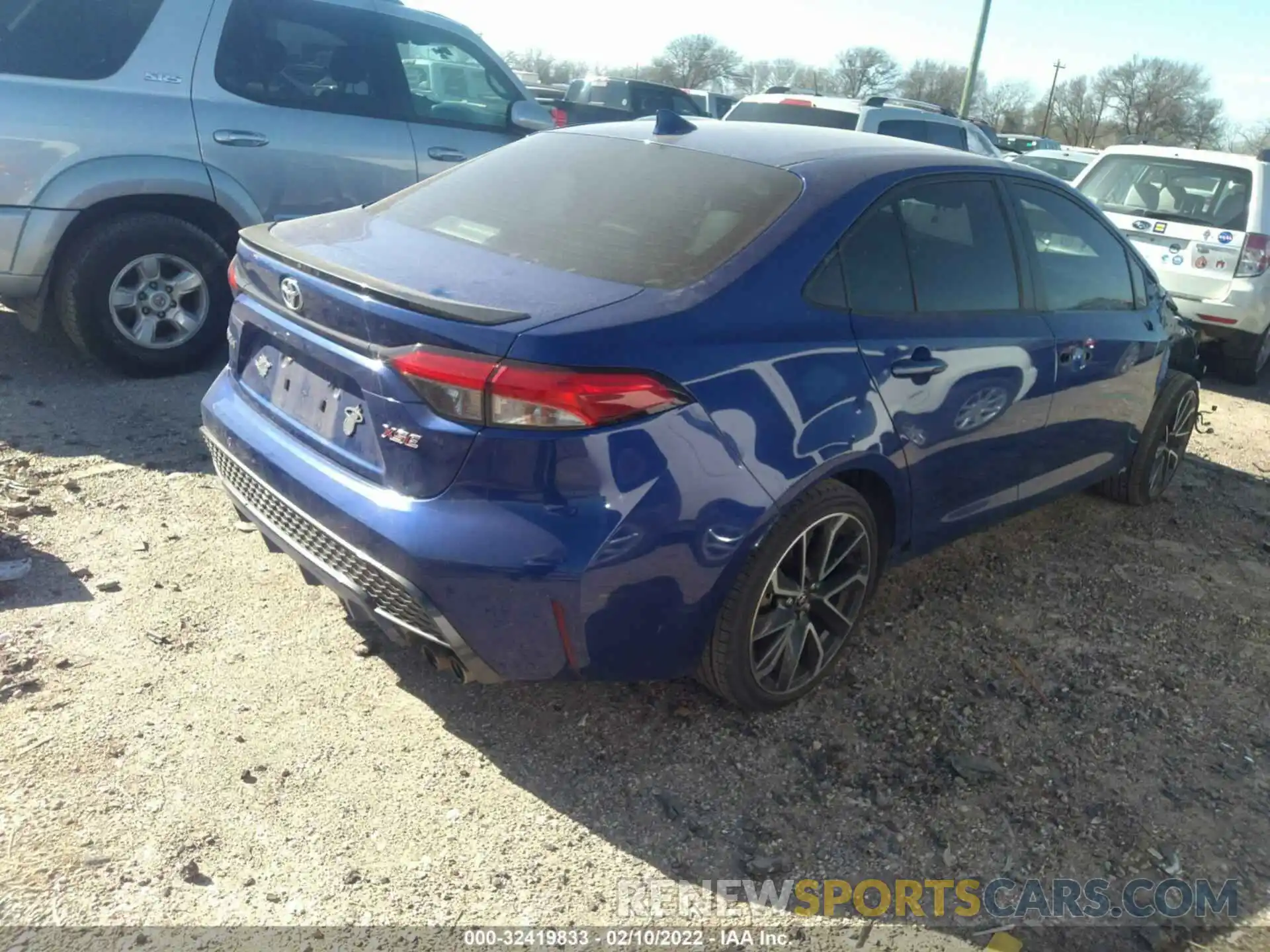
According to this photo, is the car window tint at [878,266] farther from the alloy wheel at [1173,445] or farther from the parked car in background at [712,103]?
the parked car in background at [712,103]

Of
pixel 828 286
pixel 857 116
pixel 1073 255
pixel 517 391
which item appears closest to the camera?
pixel 517 391

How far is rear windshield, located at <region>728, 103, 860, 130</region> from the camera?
29.2 feet

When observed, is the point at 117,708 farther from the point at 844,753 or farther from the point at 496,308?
the point at 844,753

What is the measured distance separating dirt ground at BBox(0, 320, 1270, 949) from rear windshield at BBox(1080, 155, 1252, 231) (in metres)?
4.73

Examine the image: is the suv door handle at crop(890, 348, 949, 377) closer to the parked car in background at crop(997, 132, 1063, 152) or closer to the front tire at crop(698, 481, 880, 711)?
the front tire at crop(698, 481, 880, 711)

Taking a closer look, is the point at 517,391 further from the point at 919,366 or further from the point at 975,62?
the point at 975,62

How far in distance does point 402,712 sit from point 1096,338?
116 inches

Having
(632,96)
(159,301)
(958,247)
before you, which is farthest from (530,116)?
(632,96)

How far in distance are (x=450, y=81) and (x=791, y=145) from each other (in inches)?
141

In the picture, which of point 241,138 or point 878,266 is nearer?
point 878,266

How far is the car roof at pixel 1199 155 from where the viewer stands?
7.69m

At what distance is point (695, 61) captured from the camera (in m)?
72.2

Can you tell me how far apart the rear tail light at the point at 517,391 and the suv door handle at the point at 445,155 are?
13.0 feet

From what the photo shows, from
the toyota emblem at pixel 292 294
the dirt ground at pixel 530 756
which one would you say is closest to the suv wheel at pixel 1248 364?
the dirt ground at pixel 530 756
